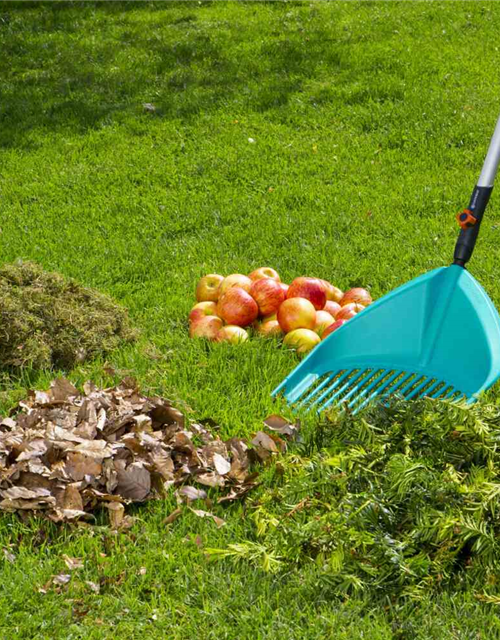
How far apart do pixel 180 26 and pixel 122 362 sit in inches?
274

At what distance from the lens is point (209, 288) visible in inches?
175

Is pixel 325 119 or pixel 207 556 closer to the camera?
pixel 207 556

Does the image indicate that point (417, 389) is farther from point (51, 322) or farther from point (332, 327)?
point (51, 322)

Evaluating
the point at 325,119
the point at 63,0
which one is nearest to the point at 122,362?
the point at 325,119

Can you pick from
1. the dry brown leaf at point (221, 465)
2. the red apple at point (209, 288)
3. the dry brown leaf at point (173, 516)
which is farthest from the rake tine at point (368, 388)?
the red apple at point (209, 288)

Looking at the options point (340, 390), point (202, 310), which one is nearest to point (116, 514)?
point (340, 390)

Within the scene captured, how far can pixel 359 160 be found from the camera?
6.59 m

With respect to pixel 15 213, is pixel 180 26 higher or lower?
higher

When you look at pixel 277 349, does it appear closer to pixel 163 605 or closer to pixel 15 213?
pixel 163 605

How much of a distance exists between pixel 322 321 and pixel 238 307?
1.39 feet

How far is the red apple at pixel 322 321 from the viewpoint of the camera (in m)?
4.08

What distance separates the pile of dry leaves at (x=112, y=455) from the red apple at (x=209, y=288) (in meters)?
1.11

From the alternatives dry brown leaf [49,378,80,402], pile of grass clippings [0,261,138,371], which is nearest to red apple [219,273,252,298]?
pile of grass clippings [0,261,138,371]

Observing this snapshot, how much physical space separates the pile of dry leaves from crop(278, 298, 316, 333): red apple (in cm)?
80
